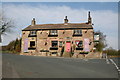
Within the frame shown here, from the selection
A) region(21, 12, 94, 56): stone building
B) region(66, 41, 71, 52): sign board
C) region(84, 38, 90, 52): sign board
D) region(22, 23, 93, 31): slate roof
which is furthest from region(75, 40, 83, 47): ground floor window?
region(22, 23, 93, 31): slate roof

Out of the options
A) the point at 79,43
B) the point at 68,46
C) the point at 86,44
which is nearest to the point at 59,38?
the point at 68,46

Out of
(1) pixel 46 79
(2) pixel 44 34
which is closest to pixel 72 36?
(2) pixel 44 34

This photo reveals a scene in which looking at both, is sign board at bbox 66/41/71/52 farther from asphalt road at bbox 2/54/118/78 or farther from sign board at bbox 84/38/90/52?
asphalt road at bbox 2/54/118/78

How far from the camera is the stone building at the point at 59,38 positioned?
44.9 metres

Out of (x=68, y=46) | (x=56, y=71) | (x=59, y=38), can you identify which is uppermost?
(x=59, y=38)

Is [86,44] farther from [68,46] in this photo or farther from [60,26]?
[60,26]

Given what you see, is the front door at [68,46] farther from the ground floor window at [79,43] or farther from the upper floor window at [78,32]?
the upper floor window at [78,32]

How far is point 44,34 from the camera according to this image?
49.2 metres

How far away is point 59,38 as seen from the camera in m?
47.4

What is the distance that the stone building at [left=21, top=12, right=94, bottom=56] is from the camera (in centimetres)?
4488

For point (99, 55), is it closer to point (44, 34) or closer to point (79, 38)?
point (79, 38)

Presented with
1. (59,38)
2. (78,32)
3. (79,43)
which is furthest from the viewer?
(59,38)

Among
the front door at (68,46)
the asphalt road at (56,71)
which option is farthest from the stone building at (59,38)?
the asphalt road at (56,71)

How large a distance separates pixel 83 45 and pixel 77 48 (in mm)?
1691
